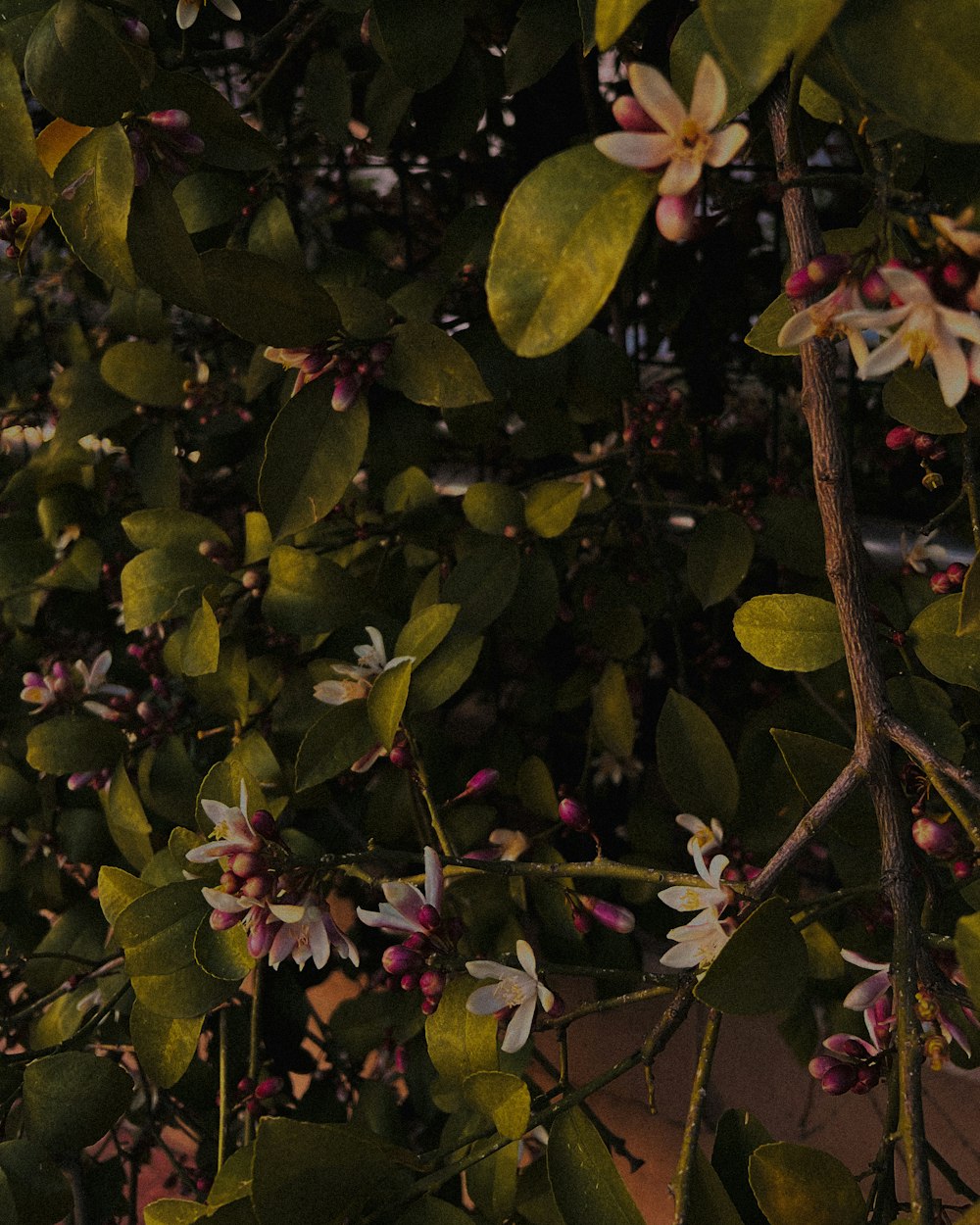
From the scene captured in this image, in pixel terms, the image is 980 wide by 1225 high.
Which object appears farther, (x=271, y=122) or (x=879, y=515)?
(x=879, y=515)

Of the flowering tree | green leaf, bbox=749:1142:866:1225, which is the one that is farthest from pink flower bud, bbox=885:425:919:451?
green leaf, bbox=749:1142:866:1225

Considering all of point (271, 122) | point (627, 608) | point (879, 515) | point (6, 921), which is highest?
point (271, 122)

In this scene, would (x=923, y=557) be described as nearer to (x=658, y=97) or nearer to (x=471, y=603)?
(x=471, y=603)

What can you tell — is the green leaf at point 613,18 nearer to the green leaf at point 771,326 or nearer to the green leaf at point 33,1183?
the green leaf at point 771,326

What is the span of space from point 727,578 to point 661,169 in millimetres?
558

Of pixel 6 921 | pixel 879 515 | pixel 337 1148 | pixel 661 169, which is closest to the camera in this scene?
pixel 661 169

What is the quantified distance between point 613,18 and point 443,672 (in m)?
0.50

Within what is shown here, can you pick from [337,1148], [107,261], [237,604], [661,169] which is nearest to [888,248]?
[661,169]

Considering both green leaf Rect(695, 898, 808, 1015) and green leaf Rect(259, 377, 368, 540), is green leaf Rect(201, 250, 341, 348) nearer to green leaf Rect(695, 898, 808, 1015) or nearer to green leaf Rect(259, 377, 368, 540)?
green leaf Rect(259, 377, 368, 540)

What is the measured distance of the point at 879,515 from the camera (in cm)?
164

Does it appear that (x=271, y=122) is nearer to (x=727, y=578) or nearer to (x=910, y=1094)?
(x=727, y=578)

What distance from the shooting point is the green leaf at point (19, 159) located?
55cm

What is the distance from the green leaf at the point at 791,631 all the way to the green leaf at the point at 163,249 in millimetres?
375

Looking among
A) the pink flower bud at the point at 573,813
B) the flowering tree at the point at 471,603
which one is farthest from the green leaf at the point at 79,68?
the pink flower bud at the point at 573,813
